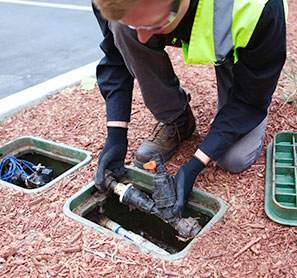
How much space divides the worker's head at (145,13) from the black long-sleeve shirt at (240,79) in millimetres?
246

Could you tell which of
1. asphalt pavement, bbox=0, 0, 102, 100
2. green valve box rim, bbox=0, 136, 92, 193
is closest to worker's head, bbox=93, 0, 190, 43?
green valve box rim, bbox=0, 136, 92, 193

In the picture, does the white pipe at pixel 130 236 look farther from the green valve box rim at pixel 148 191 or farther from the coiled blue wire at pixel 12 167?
the coiled blue wire at pixel 12 167

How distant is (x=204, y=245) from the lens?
149 centimetres

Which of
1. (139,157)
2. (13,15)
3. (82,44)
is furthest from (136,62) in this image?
(13,15)

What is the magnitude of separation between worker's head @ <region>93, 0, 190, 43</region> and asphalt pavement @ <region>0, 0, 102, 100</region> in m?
1.98

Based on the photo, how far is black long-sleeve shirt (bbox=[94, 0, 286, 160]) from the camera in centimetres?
143

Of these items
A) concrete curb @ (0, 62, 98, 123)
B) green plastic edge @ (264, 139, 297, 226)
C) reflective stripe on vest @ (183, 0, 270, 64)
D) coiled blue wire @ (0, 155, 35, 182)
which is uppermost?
reflective stripe on vest @ (183, 0, 270, 64)

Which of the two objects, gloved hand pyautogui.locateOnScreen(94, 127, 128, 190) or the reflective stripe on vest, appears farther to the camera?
gloved hand pyautogui.locateOnScreen(94, 127, 128, 190)

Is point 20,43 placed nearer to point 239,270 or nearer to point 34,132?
point 34,132

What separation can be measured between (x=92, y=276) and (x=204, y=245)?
0.48 metres

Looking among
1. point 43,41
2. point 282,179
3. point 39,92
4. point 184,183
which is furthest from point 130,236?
point 43,41

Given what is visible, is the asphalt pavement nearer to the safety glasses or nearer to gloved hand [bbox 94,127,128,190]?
gloved hand [bbox 94,127,128,190]

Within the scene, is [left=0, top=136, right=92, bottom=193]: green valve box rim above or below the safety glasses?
below

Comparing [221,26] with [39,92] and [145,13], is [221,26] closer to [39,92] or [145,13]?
[145,13]
